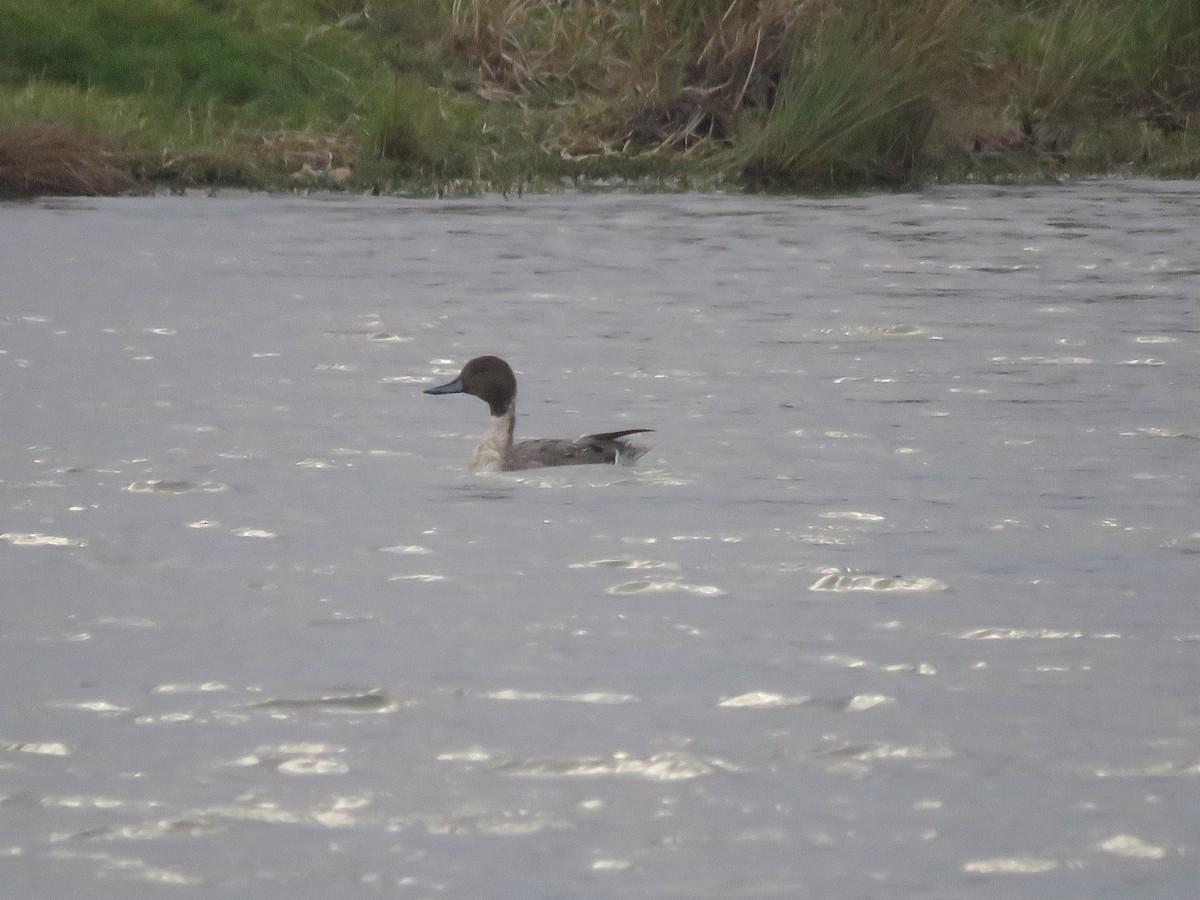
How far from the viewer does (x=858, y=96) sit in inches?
772

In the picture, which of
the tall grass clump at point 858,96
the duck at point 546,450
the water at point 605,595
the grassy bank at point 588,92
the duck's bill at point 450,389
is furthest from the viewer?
the grassy bank at point 588,92

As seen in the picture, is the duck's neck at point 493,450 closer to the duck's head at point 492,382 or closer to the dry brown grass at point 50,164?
the duck's head at point 492,382

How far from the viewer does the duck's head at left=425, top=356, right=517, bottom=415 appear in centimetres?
977

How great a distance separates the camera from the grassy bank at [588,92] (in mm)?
19766

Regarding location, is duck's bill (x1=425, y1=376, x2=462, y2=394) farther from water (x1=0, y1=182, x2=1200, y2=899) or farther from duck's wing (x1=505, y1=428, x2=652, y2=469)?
duck's wing (x1=505, y1=428, x2=652, y2=469)

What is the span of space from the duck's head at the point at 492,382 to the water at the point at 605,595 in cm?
30

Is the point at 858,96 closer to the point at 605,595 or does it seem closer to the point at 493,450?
the point at 493,450

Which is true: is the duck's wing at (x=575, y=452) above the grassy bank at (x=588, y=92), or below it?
below

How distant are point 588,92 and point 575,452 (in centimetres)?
1411

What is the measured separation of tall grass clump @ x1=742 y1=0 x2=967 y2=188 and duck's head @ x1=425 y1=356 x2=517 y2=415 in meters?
9.96

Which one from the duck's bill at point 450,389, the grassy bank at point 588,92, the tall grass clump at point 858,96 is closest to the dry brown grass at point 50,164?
the grassy bank at point 588,92

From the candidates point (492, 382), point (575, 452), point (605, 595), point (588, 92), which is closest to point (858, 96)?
point (588, 92)

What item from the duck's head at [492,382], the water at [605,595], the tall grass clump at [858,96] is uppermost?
the tall grass clump at [858,96]

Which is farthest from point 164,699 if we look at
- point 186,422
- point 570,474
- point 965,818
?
point 186,422
